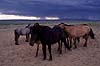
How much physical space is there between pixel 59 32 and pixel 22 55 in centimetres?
243

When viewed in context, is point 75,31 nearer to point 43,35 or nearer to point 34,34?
point 43,35

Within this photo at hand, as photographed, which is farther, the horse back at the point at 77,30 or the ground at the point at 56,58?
the horse back at the point at 77,30

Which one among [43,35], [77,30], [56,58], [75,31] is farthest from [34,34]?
[77,30]

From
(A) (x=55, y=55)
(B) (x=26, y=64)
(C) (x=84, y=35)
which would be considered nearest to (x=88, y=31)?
(C) (x=84, y=35)

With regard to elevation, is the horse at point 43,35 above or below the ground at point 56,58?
above

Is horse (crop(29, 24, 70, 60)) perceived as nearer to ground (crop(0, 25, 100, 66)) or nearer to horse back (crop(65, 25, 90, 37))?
ground (crop(0, 25, 100, 66))

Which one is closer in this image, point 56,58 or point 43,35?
point 43,35

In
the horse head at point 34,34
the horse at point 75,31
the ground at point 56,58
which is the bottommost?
the ground at point 56,58

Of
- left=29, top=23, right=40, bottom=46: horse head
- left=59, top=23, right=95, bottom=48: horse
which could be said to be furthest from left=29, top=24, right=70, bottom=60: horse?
left=59, top=23, right=95, bottom=48: horse

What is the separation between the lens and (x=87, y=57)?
13539mm

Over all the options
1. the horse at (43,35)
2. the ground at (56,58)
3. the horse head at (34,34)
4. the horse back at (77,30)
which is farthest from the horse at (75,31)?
the horse head at (34,34)

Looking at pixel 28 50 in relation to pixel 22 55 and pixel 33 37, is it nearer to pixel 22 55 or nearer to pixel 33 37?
Result: pixel 22 55

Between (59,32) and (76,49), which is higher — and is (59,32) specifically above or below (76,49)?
above

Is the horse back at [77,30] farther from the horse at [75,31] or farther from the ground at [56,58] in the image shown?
the ground at [56,58]
